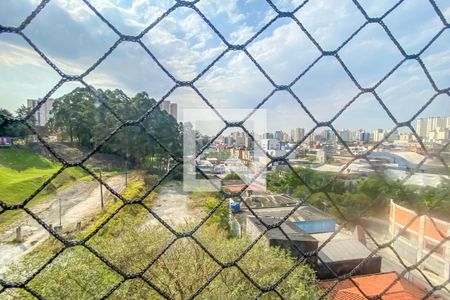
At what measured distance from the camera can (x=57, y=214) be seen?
751cm

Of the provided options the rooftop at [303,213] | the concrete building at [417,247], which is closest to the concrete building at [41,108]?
the concrete building at [417,247]

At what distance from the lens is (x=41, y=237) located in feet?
22.3

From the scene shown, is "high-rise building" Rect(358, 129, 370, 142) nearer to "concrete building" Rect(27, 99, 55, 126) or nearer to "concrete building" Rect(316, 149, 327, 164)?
"concrete building" Rect(316, 149, 327, 164)

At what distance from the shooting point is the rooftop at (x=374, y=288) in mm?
3084

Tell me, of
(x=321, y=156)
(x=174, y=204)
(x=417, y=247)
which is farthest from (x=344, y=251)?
(x=174, y=204)

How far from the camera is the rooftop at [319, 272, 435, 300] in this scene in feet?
10.1

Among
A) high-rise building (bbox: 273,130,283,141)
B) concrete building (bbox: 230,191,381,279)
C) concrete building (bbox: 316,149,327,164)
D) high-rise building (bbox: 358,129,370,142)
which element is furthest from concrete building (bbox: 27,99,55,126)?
concrete building (bbox: 230,191,381,279)

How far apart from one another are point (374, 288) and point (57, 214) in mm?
7263

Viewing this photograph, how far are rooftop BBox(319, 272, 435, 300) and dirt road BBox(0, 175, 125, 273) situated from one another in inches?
163

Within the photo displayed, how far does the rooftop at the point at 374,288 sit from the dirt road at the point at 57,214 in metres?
4.15

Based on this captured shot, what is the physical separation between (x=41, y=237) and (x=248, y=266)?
6.03 metres

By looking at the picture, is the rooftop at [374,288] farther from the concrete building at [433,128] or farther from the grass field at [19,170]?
the grass field at [19,170]

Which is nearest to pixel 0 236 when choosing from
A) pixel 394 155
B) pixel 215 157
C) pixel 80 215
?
pixel 80 215

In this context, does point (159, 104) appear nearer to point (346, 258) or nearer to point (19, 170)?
point (346, 258)
